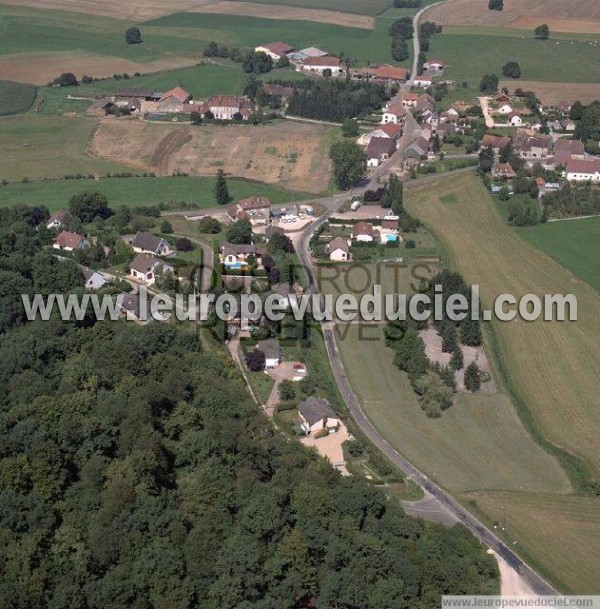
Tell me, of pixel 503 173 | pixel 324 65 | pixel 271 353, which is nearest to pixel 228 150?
pixel 503 173

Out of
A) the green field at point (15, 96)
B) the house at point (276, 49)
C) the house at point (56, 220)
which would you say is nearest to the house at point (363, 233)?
the house at point (56, 220)

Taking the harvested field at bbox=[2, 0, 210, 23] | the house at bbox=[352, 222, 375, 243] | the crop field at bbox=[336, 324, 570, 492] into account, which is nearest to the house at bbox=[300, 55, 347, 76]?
the harvested field at bbox=[2, 0, 210, 23]

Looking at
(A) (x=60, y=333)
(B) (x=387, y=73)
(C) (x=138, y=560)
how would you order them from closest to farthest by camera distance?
(C) (x=138, y=560) < (A) (x=60, y=333) < (B) (x=387, y=73)

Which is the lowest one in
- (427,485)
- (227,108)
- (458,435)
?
(427,485)

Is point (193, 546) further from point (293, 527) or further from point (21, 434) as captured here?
point (21, 434)

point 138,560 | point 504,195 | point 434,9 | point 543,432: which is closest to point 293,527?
point 138,560

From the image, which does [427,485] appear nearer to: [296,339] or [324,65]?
[296,339]

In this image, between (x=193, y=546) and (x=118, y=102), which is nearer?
(x=193, y=546)
